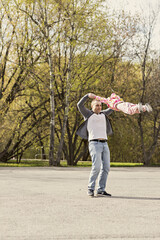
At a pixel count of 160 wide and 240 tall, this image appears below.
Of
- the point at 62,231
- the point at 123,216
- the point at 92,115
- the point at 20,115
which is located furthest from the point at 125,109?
the point at 20,115

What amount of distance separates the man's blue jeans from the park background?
10314mm

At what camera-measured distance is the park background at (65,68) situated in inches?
743

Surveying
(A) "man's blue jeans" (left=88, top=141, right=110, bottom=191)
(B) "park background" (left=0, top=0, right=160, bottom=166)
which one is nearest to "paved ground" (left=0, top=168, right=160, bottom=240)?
(A) "man's blue jeans" (left=88, top=141, right=110, bottom=191)

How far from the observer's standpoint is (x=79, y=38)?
1919 centimetres

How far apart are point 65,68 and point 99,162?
13.0 metres

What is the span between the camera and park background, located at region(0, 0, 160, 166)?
743 inches

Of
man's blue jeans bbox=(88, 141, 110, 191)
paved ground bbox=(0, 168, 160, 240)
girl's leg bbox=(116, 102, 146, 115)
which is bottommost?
paved ground bbox=(0, 168, 160, 240)

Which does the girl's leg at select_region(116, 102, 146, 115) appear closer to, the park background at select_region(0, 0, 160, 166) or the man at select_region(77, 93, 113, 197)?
the man at select_region(77, 93, 113, 197)

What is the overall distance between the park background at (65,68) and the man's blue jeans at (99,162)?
33.8ft

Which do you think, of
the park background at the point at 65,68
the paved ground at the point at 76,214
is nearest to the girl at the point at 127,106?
the paved ground at the point at 76,214

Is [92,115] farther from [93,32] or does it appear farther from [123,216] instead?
[93,32]

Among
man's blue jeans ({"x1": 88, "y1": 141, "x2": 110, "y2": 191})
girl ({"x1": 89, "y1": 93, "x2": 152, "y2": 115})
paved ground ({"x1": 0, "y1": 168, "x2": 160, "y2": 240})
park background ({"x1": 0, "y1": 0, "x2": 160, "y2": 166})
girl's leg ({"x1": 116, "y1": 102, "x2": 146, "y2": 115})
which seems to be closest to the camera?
paved ground ({"x1": 0, "y1": 168, "x2": 160, "y2": 240})

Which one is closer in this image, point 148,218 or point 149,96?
point 148,218

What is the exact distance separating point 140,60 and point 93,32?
131 inches
